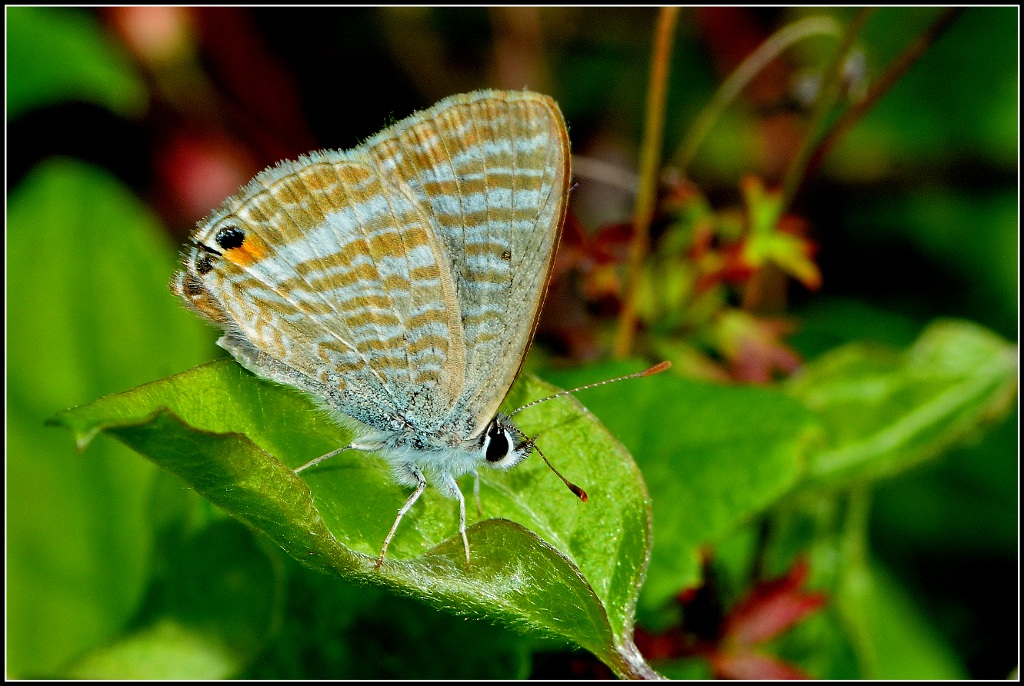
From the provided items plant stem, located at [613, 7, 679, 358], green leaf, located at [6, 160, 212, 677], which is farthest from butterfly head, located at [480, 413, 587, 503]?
green leaf, located at [6, 160, 212, 677]

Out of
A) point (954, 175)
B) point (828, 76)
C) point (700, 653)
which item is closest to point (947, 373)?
point (828, 76)

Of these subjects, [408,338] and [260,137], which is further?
[260,137]

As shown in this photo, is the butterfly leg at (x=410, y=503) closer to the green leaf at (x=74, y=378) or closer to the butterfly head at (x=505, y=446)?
the butterfly head at (x=505, y=446)

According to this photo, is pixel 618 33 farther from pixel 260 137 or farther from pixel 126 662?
pixel 126 662

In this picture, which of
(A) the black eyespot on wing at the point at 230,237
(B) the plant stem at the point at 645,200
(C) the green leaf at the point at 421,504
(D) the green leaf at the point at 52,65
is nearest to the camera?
(C) the green leaf at the point at 421,504

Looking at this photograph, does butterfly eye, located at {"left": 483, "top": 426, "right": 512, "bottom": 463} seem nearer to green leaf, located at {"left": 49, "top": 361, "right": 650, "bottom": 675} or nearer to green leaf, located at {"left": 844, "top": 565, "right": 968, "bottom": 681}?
green leaf, located at {"left": 49, "top": 361, "right": 650, "bottom": 675}

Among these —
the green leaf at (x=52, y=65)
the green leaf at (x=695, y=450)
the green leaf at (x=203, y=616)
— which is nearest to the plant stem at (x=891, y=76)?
the green leaf at (x=695, y=450)
